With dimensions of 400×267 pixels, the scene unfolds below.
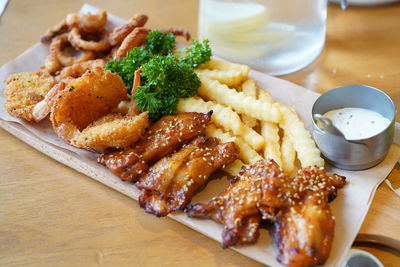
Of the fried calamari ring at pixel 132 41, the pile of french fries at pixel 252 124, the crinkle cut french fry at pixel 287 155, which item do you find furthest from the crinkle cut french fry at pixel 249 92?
the fried calamari ring at pixel 132 41

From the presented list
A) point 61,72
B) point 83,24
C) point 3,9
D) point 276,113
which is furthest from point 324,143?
point 3,9

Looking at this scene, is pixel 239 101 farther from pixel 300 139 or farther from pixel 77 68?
pixel 77 68

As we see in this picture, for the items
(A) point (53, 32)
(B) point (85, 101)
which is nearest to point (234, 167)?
(B) point (85, 101)

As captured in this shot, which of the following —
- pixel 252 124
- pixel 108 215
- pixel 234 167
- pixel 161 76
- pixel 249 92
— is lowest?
pixel 108 215

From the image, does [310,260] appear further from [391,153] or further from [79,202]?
[79,202]

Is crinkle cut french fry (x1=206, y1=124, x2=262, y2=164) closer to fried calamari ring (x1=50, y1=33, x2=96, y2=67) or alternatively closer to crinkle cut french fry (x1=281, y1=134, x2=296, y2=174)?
crinkle cut french fry (x1=281, y1=134, x2=296, y2=174)

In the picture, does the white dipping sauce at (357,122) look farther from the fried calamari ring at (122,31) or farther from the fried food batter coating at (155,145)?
the fried calamari ring at (122,31)

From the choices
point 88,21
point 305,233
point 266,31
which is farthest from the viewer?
point 88,21
